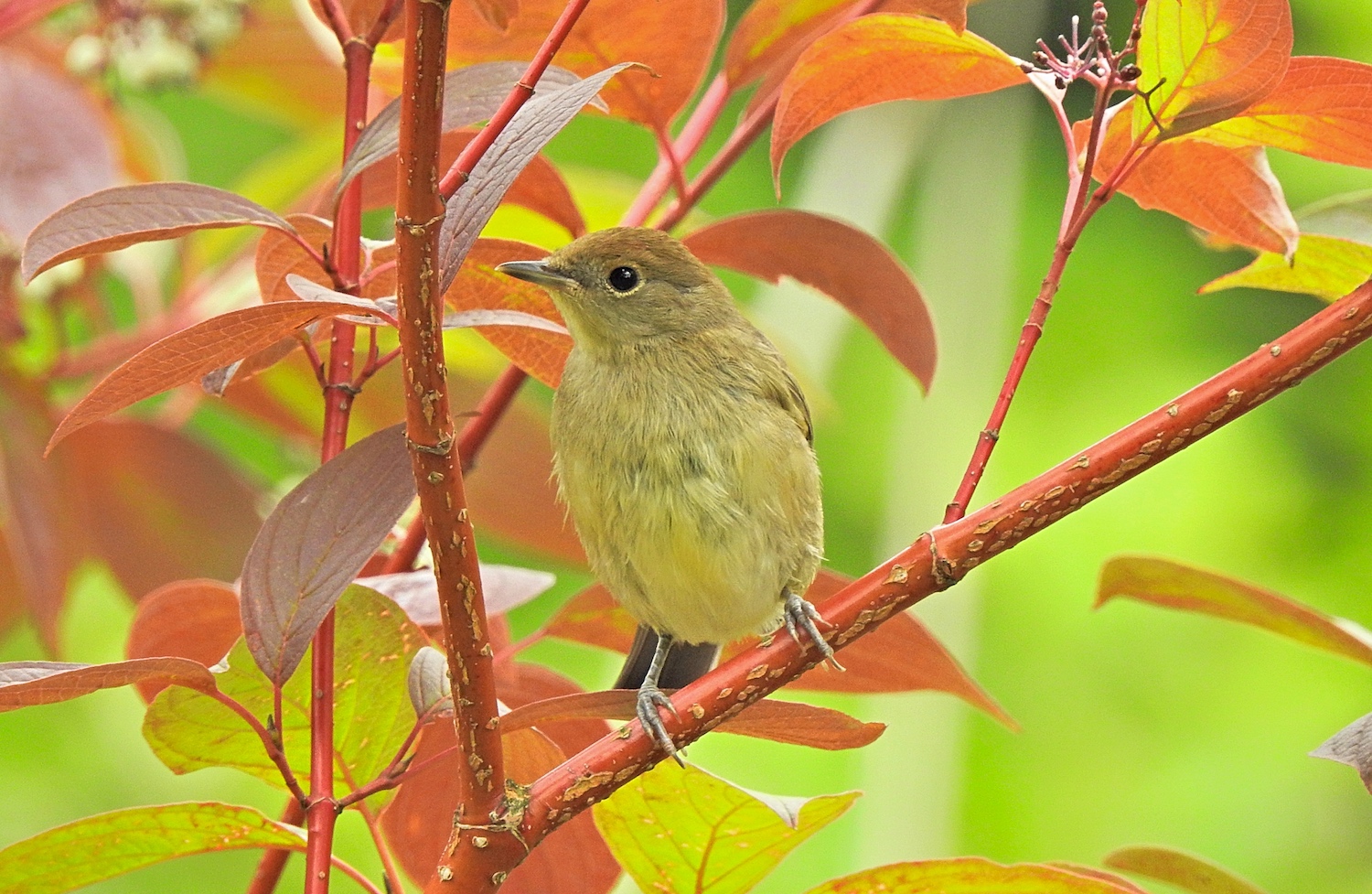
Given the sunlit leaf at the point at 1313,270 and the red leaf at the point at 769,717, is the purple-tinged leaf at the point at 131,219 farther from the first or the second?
the sunlit leaf at the point at 1313,270

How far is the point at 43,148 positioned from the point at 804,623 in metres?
1.01

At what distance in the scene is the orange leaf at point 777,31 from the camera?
131cm

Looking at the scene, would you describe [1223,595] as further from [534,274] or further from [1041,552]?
[1041,552]

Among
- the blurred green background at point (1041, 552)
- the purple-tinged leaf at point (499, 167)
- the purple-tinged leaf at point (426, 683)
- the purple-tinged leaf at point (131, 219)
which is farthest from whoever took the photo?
the blurred green background at point (1041, 552)

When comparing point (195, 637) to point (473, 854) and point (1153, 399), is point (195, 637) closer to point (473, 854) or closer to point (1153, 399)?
point (473, 854)

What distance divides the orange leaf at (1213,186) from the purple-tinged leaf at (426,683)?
639 millimetres

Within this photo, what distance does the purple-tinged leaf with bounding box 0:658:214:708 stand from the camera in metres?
0.85

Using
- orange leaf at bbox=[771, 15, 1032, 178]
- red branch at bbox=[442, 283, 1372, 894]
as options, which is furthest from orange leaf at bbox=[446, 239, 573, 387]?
red branch at bbox=[442, 283, 1372, 894]

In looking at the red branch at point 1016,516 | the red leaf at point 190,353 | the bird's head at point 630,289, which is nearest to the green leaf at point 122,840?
the red branch at point 1016,516

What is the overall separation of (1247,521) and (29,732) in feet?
7.86

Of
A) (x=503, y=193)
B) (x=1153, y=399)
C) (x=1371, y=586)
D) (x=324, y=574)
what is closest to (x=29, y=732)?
(x=324, y=574)

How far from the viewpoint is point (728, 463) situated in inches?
59.8

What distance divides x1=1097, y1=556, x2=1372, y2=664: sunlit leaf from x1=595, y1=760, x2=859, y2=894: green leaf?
1.06 ft

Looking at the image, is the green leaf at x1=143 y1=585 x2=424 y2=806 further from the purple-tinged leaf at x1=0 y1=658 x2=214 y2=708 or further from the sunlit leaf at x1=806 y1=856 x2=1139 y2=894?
the sunlit leaf at x1=806 y1=856 x2=1139 y2=894
